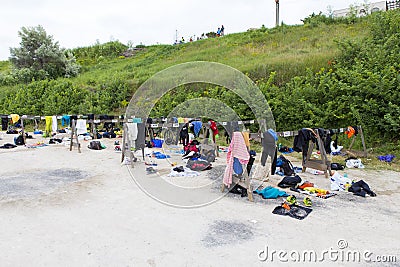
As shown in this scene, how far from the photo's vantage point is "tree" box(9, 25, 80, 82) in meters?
27.5

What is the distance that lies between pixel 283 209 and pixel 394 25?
11201 millimetres

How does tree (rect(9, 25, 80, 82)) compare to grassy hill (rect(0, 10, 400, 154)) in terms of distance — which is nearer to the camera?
grassy hill (rect(0, 10, 400, 154))

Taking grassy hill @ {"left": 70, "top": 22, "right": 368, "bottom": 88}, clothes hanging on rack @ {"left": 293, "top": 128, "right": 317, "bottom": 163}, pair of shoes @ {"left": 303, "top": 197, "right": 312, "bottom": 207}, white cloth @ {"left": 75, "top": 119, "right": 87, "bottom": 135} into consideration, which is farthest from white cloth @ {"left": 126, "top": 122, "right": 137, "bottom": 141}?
grassy hill @ {"left": 70, "top": 22, "right": 368, "bottom": 88}

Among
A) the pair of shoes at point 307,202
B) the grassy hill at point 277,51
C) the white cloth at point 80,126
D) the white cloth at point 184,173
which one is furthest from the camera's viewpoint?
the grassy hill at point 277,51

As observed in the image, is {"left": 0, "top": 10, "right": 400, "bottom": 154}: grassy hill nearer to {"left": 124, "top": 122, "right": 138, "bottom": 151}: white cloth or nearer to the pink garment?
{"left": 124, "top": 122, "right": 138, "bottom": 151}: white cloth

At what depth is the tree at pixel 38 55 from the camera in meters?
27.5

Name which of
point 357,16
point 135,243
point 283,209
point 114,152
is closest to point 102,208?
point 135,243

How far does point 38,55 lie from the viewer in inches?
1089

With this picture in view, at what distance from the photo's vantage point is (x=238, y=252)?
3.85 meters

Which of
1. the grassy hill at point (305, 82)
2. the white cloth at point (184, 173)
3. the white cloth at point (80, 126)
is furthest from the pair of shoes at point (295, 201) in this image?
the white cloth at point (80, 126)

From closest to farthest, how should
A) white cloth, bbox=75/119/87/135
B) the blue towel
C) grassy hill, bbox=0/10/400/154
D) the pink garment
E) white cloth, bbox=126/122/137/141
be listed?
the pink garment
the blue towel
white cloth, bbox=126/122/137/141
grassy hill, bbox=0/10/400/154
white cloth, bbox=75/119/87/135

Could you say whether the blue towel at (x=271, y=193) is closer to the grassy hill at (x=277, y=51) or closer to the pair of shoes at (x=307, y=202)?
the pair of shoes at (x=307, y=202)

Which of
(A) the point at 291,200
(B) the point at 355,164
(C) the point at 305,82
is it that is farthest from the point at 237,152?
(C) the point at 305,82

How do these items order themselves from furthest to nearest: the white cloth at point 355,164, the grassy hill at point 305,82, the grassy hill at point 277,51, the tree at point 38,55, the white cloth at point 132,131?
the tree at point 38,55
the grassy hill at point 277,51
the grassy hill at point 305,82
the white cloth at point 132,131
the white cloth at point 355,164
